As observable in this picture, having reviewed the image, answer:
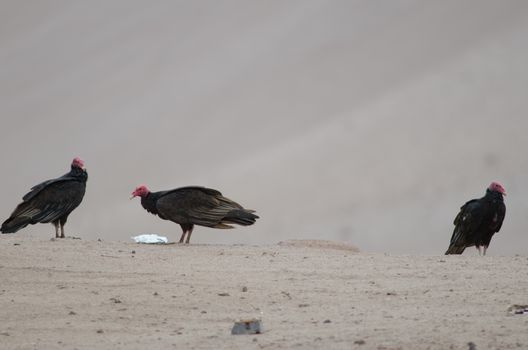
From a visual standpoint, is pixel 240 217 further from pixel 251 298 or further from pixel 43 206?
pixel 251 298

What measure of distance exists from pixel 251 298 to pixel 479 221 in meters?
4.68

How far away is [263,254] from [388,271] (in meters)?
1.29

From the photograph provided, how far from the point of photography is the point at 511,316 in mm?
6145

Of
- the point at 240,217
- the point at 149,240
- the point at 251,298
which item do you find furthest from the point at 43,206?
the point at 251,298

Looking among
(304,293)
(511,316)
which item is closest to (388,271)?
(304,293)

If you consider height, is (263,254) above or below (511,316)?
above

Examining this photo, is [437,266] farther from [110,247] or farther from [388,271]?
[110,247]

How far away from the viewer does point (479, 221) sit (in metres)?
10.9

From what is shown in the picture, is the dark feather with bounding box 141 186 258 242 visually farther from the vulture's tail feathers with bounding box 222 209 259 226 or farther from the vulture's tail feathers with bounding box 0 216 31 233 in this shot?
the vulture's tail feathers with bounding box 0 216 31 233

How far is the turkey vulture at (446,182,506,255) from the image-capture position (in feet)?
35.9

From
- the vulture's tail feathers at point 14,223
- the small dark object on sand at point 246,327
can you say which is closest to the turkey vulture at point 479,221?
the vulture's tail feathers at point 14,223

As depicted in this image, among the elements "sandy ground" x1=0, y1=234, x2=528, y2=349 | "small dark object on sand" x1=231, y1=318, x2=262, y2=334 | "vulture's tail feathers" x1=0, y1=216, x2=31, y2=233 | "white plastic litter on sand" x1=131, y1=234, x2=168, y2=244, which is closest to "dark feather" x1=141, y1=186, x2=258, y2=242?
"white plastic litter on sand" x1=131, y1=234, x2=168, y2=244

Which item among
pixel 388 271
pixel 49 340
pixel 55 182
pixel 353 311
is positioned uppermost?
pixel 55 182

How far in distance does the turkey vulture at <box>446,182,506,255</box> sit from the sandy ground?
2145 mm
